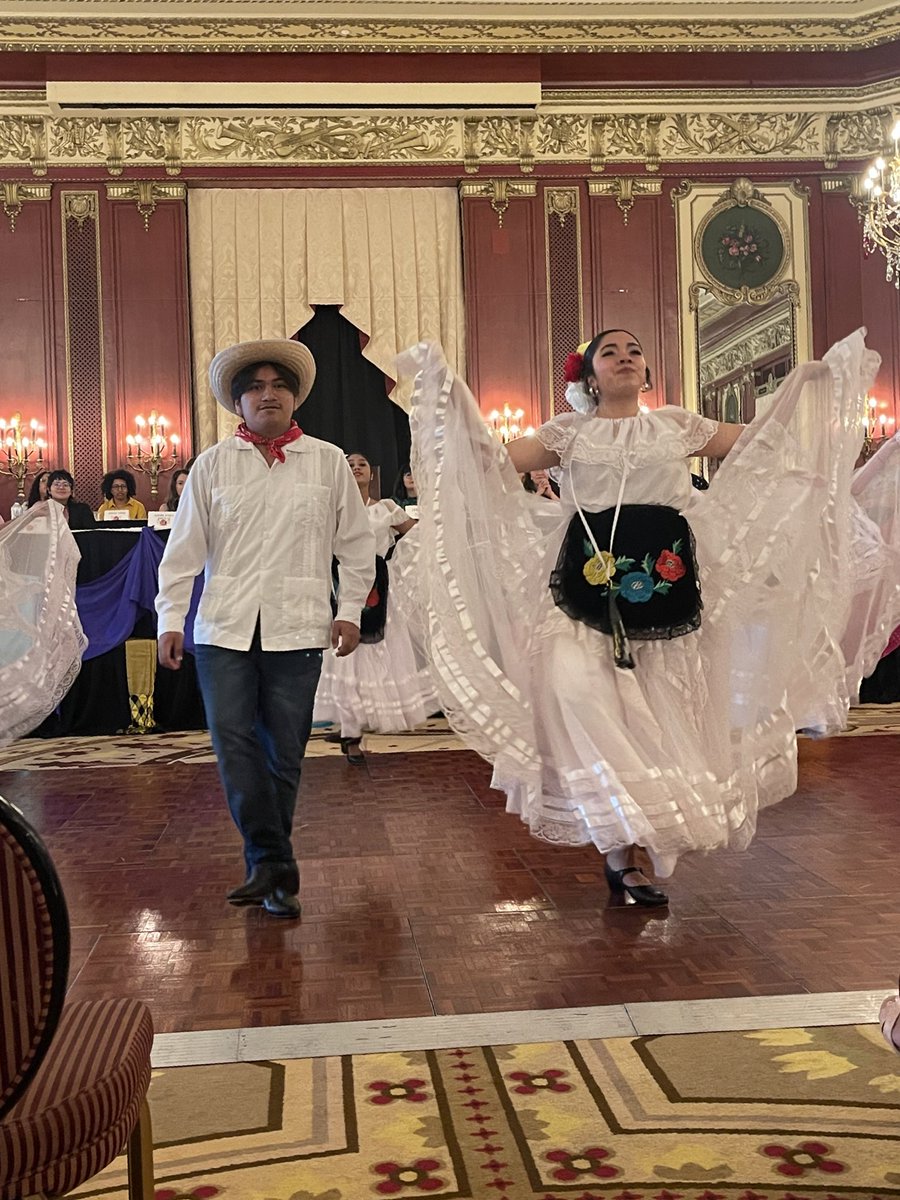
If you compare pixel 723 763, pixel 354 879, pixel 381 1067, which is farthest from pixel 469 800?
pixel 381 1067

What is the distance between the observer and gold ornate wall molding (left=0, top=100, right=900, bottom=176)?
459 inches

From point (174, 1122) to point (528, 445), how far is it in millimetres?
2166

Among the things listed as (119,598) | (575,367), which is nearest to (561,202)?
(119,598)

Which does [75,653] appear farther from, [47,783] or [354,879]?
[354,879]

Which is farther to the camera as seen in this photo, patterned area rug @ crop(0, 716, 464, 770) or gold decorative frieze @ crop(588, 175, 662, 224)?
gold decorative frieze @ crop(588, 175, 662, 224)

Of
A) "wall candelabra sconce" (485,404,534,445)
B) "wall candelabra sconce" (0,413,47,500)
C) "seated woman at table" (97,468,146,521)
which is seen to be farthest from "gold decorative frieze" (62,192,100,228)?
"wall candelabra sconce" (485,404,534,445)

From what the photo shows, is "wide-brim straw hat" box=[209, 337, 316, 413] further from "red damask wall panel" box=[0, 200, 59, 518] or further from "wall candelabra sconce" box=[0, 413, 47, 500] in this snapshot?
"red damask wall panel" box=[0, 200, 59, 518]

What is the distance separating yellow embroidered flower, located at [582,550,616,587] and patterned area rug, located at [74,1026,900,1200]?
4.70ft

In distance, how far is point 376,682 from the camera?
6.62m

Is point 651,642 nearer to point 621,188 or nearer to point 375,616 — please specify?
point 375,616

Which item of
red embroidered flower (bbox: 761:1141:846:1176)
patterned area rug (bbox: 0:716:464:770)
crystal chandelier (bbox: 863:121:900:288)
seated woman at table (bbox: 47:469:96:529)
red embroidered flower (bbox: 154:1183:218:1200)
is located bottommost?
patterned area rug (bbox: 0:716:464:770)

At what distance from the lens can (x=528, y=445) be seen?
370cm

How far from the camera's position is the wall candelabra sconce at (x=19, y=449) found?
1145 centimetres

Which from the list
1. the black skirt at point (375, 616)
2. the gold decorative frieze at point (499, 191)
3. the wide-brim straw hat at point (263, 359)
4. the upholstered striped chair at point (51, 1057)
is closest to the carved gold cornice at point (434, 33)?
the gold decorative frieze at point (499, 191)
